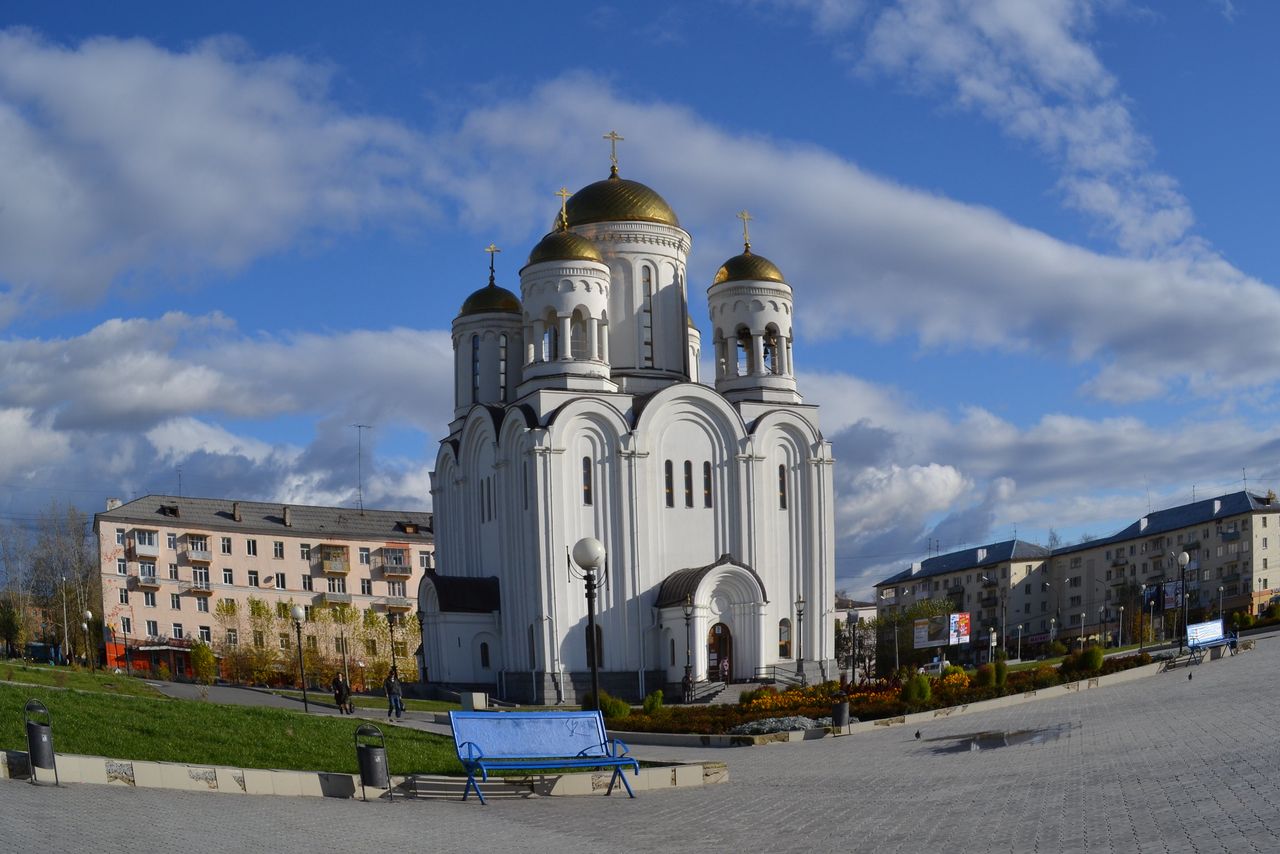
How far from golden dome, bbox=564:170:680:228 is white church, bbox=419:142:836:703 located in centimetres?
7

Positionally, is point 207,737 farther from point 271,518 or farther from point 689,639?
point 271,518

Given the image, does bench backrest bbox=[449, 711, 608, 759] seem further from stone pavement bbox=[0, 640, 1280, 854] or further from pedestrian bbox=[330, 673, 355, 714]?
pedestrian bbox=[330, 673, 355, 714]

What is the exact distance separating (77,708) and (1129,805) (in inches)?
500

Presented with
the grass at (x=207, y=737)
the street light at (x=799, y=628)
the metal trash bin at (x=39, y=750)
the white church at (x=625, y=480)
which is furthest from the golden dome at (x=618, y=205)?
the metal trash bin at (x=39, y=750)

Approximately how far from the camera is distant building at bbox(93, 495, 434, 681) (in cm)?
6309

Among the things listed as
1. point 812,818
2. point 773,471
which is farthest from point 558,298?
point 812,818

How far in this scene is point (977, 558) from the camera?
318 feet

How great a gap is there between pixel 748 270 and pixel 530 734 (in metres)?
32.1

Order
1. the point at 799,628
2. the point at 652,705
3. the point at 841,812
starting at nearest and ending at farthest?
1. the point at 841,812
2. the point at 652,705
3. the point at 799,628

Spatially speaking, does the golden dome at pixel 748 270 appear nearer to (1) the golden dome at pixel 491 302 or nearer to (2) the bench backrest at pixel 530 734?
(1) the golden dome at pixel 491 302

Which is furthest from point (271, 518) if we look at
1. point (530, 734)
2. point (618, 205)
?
point (530, 734)

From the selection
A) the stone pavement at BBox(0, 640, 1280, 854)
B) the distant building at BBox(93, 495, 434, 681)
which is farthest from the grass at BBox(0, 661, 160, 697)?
the distant building at BBox(93, 495, 434, 681)

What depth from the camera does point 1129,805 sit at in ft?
37.2

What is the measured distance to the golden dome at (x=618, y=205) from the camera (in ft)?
147
